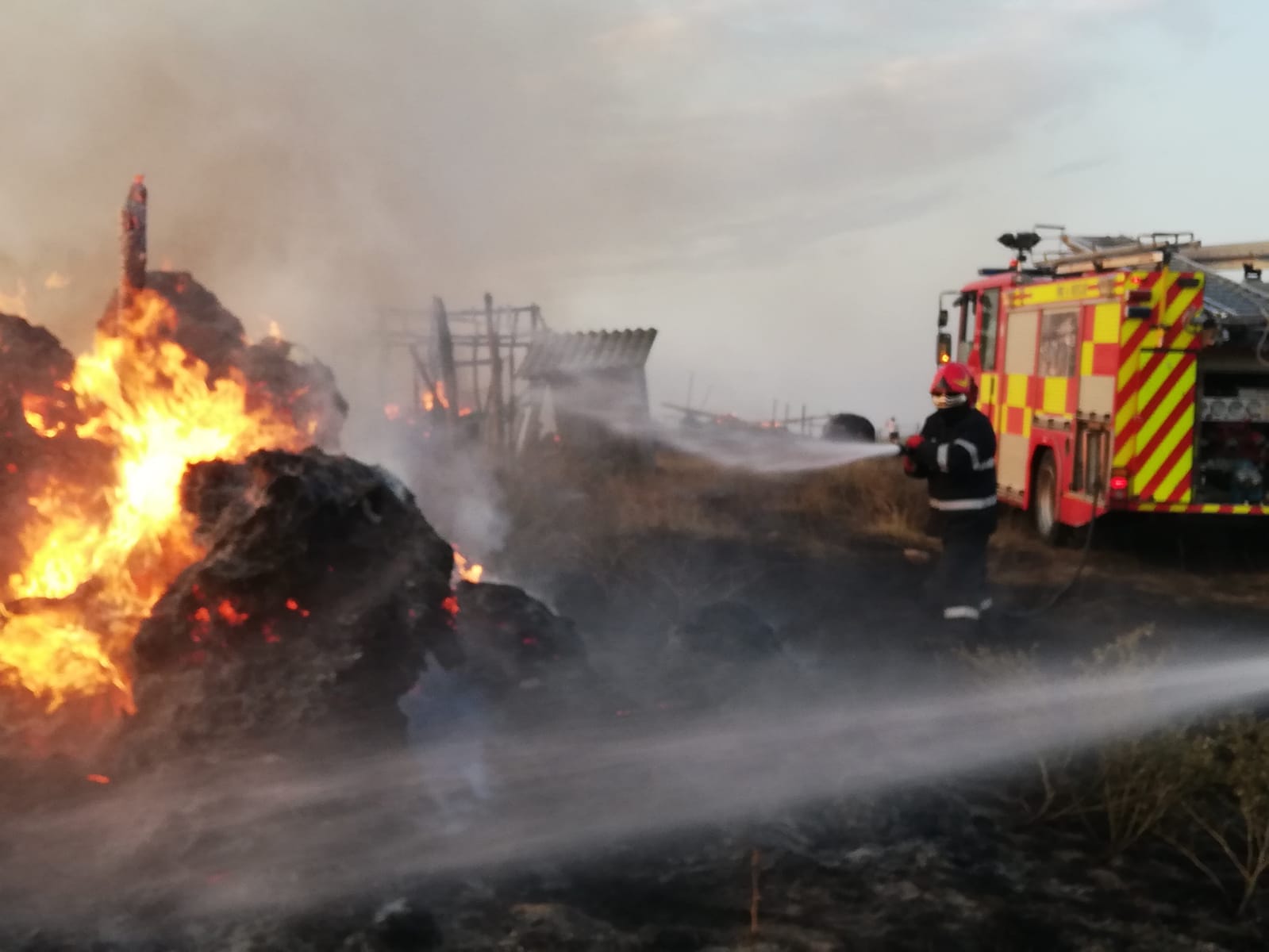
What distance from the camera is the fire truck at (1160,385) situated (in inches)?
354

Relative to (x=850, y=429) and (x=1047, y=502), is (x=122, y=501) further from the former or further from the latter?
(x=850, y=429)

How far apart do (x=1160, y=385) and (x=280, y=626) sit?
7112mm

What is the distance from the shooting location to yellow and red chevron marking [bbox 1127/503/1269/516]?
9195 mm

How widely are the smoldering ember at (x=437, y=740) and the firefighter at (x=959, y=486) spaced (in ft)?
1.49

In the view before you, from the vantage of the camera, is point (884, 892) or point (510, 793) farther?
point (510, 793)

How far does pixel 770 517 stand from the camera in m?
12.7

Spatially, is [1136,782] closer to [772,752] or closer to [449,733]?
[772,752]

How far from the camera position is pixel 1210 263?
10.4 metres

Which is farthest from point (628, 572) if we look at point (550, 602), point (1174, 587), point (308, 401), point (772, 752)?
point (1174, 587)

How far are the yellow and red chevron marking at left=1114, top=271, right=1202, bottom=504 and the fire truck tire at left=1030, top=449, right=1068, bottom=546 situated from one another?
130 cm

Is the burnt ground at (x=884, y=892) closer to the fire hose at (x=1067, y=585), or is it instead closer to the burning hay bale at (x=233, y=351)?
the fire hose at (x=1067, y=585)

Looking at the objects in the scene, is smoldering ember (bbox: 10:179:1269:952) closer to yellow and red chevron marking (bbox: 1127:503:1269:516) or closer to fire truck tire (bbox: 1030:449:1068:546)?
yellow and red chevron marking (bbox: 1127:503:1269:516)

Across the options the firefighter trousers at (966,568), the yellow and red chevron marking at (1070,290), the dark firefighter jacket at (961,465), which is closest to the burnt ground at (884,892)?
the firefighter trousers at (966,568)

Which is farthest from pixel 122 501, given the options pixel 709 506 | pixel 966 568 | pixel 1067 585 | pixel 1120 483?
pixel 709 506
